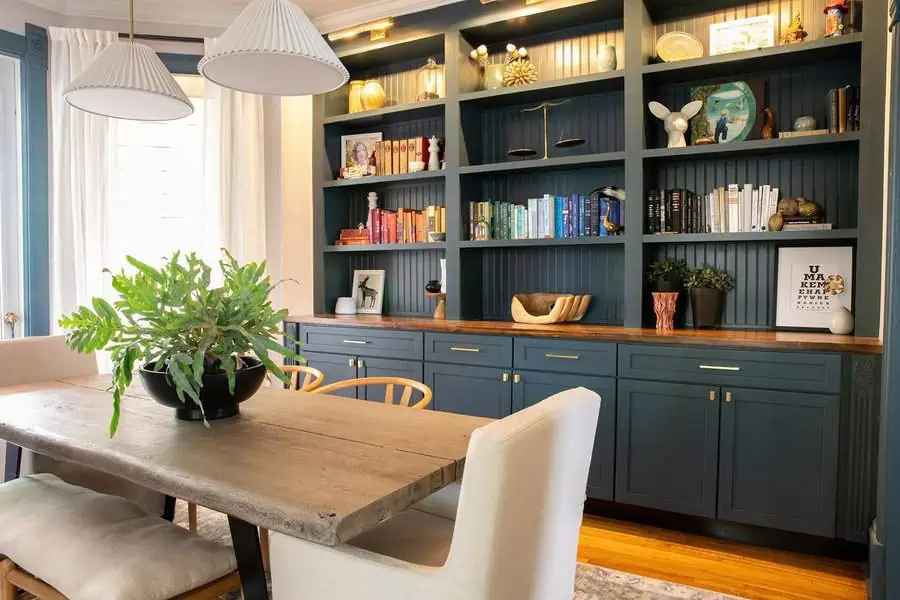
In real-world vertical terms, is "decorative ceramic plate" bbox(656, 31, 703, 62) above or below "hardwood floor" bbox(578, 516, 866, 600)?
above

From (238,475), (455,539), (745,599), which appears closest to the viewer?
(455,539)

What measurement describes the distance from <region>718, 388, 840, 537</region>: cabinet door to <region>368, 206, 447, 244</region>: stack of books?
1952 mm

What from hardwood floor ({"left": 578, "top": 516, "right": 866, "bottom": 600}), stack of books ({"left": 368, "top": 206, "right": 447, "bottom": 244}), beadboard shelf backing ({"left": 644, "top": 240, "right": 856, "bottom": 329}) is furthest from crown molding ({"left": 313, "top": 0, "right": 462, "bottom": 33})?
hardwood floor ({"left": 578, "top": 516, "right": 866, "bottom": 600})

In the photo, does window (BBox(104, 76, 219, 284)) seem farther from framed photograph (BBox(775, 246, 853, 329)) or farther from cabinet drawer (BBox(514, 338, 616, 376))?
framed photograph (BBox(775, 246, 853, 329))

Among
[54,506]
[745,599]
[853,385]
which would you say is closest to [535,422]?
[54,506]

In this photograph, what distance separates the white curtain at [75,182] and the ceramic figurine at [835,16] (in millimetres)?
3911

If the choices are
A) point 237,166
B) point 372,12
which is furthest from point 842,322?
point 237,166

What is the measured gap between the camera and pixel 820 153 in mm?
2977

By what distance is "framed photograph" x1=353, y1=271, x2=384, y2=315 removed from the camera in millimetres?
4254

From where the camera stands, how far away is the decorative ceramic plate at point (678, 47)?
315 cm

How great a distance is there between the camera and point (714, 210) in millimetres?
3096

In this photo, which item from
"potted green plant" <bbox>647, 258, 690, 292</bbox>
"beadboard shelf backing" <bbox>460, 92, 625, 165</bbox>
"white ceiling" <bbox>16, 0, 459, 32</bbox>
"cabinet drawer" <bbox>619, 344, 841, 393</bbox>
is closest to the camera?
"cabinet drawer" <bbox>619, 344, 841, 393</bbox>

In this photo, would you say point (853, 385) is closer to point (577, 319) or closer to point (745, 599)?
point (745, 599)

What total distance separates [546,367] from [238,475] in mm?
1968
